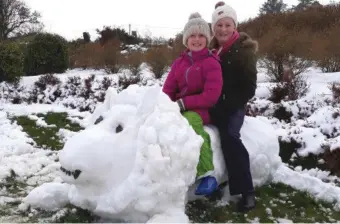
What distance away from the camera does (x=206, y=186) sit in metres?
3.36

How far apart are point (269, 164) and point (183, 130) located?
1330 millimetres

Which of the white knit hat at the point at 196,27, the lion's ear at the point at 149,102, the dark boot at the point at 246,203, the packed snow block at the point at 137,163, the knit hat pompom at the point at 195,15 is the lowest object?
the dark boot at the point at 246,203

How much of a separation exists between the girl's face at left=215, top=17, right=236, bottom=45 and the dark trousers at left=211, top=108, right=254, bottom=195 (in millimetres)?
845

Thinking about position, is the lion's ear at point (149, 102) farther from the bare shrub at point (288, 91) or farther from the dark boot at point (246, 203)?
the bare shrub at point (288, 91)

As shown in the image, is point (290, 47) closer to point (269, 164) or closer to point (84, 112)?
point (84, 112)

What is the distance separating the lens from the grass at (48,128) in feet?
20.7

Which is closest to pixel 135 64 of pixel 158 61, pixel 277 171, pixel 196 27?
pixel 158 61

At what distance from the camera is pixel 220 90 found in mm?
3588

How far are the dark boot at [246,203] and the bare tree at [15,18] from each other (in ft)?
77.1

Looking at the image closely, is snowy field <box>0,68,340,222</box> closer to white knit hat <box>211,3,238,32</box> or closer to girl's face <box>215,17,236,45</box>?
girl's face <box>215,17,236,45</box>

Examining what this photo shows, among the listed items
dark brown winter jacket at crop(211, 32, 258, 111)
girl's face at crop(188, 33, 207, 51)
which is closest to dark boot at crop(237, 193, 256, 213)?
dark brown winter jacket at crop(211, 32, 258, 111)

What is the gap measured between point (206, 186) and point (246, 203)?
1.85 ft

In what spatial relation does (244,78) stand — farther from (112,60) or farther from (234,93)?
(112,60)

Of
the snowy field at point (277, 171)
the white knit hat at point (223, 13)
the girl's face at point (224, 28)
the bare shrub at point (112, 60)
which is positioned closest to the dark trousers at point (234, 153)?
the snowy field at point (277, 171)
